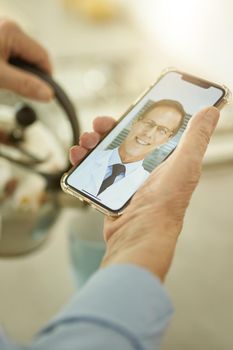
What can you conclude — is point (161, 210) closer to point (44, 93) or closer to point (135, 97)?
point (44, 93)

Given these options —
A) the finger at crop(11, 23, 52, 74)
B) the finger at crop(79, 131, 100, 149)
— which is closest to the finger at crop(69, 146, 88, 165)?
the finger at crop(79, 131, 100, 149)

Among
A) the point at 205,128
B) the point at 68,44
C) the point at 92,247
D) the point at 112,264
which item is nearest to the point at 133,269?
the point at 112,264

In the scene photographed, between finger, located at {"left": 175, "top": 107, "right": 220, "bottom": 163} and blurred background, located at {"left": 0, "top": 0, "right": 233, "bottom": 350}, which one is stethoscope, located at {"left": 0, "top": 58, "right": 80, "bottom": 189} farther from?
finger, located at {"left": 175, "top": 107, "right": 220, "bottom": 163}

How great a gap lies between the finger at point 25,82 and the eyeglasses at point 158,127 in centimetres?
21

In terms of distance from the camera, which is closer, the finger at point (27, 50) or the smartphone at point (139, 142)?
the smartphone at point (139, 142)

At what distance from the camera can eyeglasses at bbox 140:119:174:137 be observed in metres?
0.50

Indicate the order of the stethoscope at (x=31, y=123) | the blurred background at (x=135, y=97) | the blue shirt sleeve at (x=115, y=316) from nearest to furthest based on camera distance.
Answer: the blue shirt sleeve at (x=115, y=316), the stethoscope at (x=31, y=123), the blurred background at (x=135, y=97)

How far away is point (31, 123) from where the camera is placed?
73 centimetres

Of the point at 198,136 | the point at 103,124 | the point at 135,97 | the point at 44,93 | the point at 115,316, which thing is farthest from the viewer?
the point at 135,97

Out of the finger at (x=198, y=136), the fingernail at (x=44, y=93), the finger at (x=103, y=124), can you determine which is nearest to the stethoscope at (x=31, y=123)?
the fingernail at (x=44, y=93)

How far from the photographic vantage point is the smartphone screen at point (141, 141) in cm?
48

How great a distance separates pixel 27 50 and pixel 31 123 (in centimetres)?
10

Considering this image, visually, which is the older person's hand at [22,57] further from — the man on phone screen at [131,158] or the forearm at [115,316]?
the forearm at [115,316]

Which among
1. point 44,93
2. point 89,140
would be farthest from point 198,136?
point 44,93
